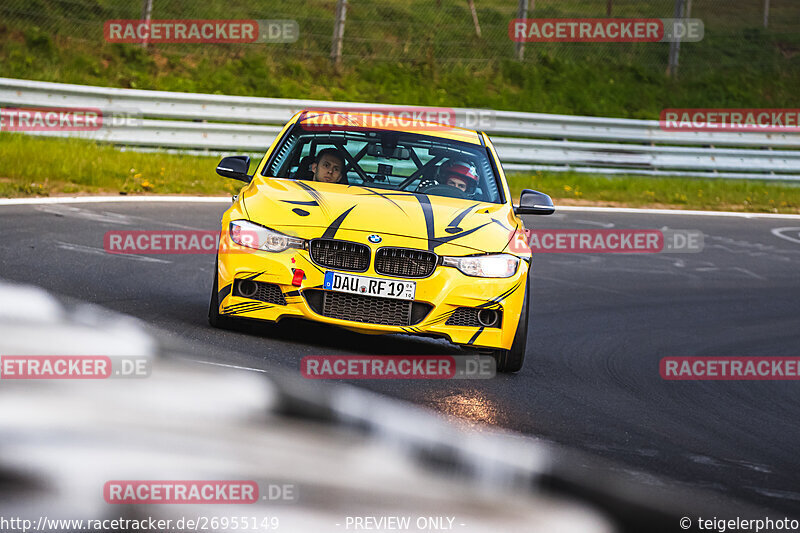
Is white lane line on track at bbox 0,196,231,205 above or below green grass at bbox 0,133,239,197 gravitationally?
below

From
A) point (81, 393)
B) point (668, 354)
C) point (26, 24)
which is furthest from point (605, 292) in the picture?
point (26, 24)

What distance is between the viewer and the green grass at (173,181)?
1429 centimetres

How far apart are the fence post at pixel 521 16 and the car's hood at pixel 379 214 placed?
1768cm

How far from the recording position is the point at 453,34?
1092 inches

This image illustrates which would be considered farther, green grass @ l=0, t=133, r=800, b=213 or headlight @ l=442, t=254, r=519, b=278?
green grass @ l=0, t=133, r=800, b=213

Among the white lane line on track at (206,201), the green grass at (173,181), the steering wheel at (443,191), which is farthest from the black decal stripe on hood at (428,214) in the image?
the green grass at (173,181)

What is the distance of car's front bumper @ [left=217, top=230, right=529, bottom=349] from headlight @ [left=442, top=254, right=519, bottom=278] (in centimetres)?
3

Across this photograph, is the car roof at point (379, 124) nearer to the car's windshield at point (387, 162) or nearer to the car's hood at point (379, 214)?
the car's windshield at point (387, 162)

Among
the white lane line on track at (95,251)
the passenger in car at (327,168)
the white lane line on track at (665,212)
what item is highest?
the white lane line on track at (665,212)

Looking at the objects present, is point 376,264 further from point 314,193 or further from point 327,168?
point 327,168

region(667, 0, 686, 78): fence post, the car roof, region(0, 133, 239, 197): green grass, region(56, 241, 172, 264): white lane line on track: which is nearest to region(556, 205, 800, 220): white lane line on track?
region(0, 133, 239, 197): green grass

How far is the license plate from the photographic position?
21.8 feet

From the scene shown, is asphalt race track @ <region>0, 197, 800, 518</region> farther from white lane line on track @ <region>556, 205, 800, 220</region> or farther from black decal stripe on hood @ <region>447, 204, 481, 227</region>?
white lane line on track @ <region>556, 205, 800, 220</region>

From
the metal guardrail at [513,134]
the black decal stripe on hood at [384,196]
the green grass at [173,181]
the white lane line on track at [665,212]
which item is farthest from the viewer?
the white lane line on track at [665,212]
